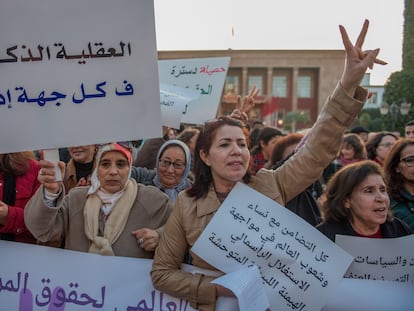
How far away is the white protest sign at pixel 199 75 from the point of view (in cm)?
517

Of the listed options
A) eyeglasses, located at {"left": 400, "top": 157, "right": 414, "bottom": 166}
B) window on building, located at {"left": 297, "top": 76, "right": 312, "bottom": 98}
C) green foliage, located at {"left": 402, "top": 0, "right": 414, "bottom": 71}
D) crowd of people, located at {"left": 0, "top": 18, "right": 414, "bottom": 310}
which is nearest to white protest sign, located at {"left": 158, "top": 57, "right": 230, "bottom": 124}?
eyeglasses, located at {"left": 400, "top": 157, "right": 414, "bottom": 166}

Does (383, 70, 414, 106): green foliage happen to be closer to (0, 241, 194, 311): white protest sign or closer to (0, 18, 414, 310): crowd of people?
(0, 18, 414, 310): crowd of people

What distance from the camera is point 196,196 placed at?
80.1 inches

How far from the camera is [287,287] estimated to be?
1931mm

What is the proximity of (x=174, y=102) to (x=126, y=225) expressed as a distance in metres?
2.52

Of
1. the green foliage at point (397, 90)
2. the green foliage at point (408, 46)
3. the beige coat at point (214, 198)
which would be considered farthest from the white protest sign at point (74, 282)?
the green foliage at point (397, 90)

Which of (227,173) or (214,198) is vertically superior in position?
(227,173)

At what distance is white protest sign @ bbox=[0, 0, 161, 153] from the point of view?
1898 millimetres

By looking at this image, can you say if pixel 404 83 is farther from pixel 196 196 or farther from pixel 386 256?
pixel 196 196

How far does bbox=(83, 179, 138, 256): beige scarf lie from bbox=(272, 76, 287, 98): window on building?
51482 mm

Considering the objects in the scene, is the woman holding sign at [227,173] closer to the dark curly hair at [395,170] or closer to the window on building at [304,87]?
the dark curly hair at [395,170]

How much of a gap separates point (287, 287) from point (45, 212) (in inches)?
42.6

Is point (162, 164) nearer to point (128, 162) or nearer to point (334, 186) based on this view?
point (128, 162)

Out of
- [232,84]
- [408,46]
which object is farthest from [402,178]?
[232,84]
